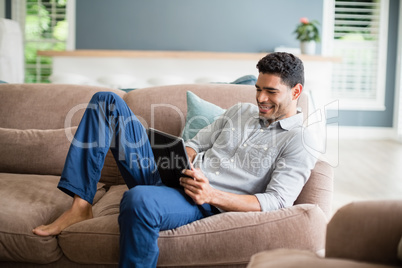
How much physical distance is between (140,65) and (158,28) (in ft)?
4.47

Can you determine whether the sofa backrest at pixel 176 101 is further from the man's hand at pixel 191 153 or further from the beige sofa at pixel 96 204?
the man's hand at pixel 191 153

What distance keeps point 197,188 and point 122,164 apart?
37cm

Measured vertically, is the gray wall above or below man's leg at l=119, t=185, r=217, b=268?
above

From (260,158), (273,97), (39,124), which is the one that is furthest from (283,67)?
(39,124)

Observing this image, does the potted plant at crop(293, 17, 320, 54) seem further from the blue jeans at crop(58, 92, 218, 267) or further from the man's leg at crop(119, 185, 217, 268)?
the man's leg at crop(119, 185, 217, 268)

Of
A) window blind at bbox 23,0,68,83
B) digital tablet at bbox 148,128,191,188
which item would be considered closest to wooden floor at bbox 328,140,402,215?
digital tablet at bbox 148,128,191,188

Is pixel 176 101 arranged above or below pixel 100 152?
above

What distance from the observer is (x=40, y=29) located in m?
7.29

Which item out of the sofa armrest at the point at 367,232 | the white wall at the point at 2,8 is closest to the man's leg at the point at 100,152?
the sofa armrest at the point at 367,232

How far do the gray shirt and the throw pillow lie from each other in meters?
0.16

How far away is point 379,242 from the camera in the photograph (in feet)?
4.03

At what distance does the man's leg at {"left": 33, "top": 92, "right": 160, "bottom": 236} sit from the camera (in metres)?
1.80

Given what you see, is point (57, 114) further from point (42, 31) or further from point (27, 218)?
point (42, 31)

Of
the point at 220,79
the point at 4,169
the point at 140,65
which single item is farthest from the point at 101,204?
the point at 140,65
